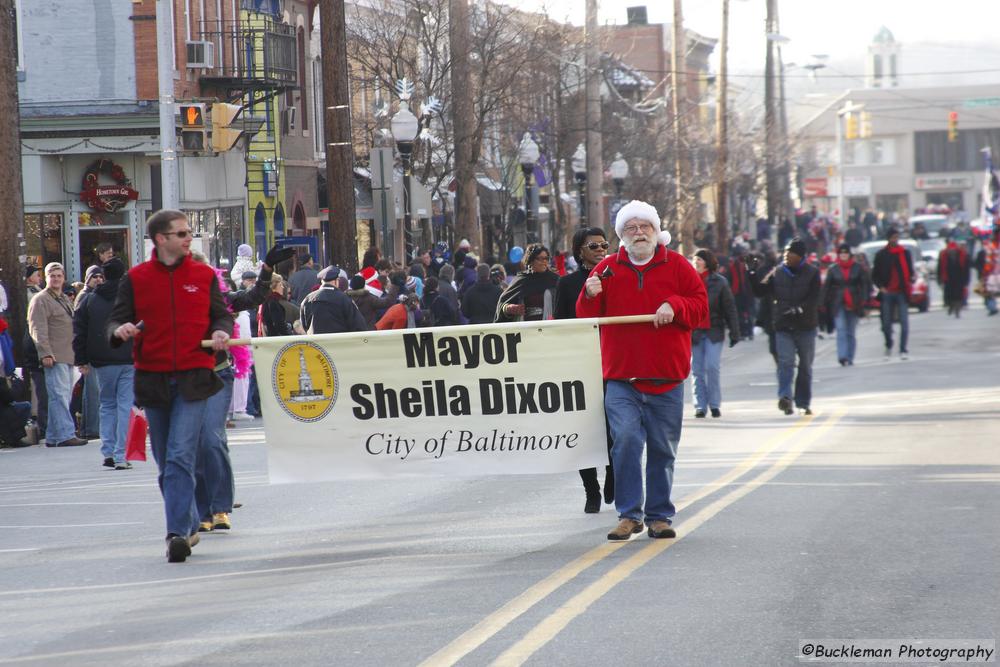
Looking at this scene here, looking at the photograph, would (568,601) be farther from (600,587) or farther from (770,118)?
(770,118)

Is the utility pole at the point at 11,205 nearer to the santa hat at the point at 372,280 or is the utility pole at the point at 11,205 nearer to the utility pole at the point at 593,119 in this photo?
the santa hat at the point at 372,280

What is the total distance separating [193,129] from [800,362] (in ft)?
41.7

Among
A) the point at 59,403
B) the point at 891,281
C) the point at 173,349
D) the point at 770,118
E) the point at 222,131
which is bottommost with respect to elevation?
the point at 59,403

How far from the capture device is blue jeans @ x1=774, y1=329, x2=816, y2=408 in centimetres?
1781

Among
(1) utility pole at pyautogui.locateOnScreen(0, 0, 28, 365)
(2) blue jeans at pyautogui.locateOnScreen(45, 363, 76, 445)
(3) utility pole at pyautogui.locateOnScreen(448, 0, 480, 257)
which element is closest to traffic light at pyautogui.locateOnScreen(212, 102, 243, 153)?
(3) utility pole at pyautogui.locateOnScreen(448, 0, 480, 257)

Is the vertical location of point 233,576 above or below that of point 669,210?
below

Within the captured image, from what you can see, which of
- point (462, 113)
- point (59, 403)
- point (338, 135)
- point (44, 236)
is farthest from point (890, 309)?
point (44, 236)

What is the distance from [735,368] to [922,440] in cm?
1067

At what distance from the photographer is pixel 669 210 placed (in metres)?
43.4

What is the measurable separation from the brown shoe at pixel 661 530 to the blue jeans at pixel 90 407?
9531mm

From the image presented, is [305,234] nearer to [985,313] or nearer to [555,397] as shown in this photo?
[985,313]

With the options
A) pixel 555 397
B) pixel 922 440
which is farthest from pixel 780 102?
pixel 555 397

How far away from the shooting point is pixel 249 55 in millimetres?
34219

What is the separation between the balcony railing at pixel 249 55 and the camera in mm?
33031
